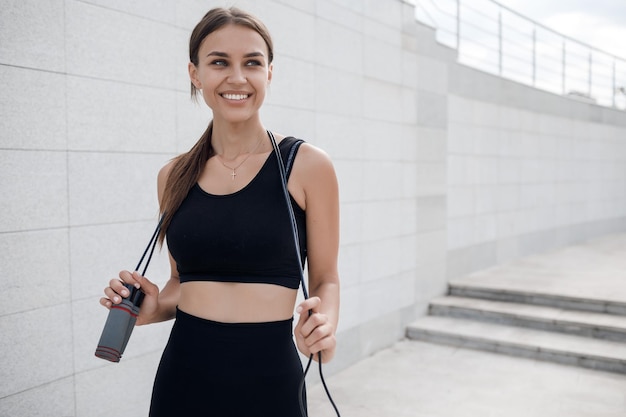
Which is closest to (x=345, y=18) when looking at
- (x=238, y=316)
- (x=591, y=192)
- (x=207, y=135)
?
(x=207, y=135)

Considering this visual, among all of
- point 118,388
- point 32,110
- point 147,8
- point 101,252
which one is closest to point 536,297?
point 118,388

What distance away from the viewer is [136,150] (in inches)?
127

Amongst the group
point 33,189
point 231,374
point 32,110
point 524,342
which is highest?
point 32,110

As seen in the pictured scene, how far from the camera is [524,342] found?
5508 millimetres

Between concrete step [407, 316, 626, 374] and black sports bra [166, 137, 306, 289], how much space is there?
4.55 metres

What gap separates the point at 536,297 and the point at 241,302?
572 cm

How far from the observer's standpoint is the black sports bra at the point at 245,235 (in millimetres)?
1450

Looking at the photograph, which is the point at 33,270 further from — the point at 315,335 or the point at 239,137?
the point at 315,335

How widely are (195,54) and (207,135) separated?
250mm

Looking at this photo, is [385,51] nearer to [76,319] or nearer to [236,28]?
[76,319]

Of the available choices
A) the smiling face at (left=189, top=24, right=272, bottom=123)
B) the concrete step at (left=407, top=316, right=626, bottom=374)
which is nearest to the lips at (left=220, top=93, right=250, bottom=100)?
the smiling face at (left=189, top=24, right=272, bottom=123)

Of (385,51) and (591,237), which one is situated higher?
(385,51)

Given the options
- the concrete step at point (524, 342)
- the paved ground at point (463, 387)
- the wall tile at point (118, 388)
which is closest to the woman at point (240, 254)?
the wall tile at point (118, 388)

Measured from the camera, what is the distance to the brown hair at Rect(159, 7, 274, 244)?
151 centimetres
